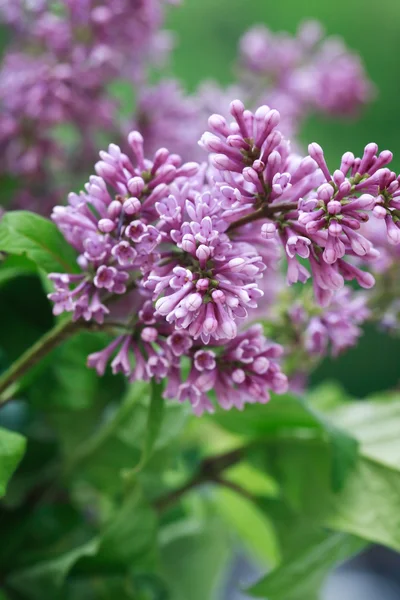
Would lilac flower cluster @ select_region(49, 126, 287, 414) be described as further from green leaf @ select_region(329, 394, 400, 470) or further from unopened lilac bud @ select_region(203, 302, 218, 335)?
green leaf @ select_region(329, 394, 400, 470)

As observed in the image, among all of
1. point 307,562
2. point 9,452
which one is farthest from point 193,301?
point 307,562

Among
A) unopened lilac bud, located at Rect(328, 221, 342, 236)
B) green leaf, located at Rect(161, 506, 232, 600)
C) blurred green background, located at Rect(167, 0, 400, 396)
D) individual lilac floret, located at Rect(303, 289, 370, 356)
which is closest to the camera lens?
unopened lilac bud, located at Rect(328, 221, 342, 236)

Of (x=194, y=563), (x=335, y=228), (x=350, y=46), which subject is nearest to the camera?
(x=335, y=228)

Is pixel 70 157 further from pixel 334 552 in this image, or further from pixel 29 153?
pixel 334 552

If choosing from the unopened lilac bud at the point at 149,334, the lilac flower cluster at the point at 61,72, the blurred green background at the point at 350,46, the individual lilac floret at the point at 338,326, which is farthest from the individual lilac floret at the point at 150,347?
the blurred green background at the point at 350,46

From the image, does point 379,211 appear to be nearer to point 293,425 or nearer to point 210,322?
point 210,322

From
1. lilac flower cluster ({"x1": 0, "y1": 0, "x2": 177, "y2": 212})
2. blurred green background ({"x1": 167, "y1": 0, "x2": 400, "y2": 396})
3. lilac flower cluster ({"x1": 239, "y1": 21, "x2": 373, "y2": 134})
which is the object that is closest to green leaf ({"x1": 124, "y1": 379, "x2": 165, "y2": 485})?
lilac flower cluster ({"x1": 0, "y1": 0, "x2": 177, "y2": 212})
